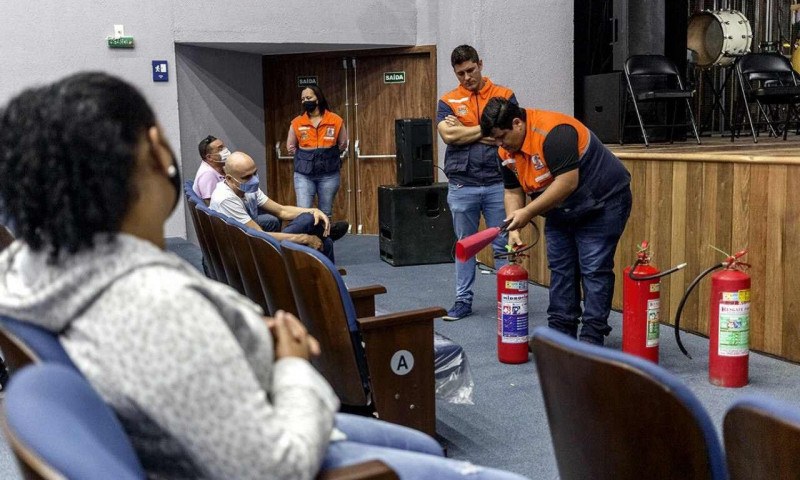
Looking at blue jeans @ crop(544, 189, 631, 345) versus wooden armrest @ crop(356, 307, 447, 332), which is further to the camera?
blue jeans @ crop(544, 189, 631, 345)

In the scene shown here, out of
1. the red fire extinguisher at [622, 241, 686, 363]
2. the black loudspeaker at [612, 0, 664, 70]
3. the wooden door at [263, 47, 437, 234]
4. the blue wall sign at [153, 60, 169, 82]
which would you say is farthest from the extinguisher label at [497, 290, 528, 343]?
the blue wall sign at [153, 60, 169, 82]

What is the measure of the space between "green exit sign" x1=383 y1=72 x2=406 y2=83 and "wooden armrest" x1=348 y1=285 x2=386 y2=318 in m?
5.19

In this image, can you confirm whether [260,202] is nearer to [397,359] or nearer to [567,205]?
[567,205]

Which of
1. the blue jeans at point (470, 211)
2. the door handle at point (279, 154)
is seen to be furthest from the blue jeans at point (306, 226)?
the door handle at point (279, 154)

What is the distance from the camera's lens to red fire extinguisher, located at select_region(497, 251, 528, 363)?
3.58m

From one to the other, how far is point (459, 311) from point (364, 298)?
5.53 ft

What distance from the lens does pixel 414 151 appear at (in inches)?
247

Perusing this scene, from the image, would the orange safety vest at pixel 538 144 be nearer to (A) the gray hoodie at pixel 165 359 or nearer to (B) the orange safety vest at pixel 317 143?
(A) the gray hoodie at pixel 165 359

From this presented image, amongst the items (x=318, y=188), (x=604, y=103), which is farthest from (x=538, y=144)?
(x=318, y=188)

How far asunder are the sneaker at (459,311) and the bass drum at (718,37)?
424 centimetres

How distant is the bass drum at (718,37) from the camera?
25.1 feet

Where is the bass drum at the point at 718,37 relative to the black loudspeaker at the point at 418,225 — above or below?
above

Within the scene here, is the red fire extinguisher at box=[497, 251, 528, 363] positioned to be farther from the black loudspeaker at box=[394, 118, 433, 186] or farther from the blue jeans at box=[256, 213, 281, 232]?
the black loudspeaker at box=[394, 118, 433, 186]

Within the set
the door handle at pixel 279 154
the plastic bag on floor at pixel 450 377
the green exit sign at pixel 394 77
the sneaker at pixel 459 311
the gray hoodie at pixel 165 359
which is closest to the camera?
the gray hoodie at pixel 165 359
